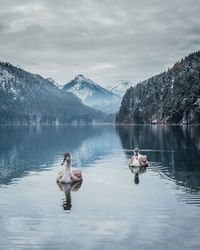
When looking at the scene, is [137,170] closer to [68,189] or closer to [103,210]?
[68,189]

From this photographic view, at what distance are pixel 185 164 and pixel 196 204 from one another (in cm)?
2005

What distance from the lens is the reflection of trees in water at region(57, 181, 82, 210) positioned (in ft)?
75.3

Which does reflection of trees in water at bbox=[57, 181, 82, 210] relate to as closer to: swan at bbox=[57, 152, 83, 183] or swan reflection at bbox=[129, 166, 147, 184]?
swan at bbox=[57, 152, 83, 183]

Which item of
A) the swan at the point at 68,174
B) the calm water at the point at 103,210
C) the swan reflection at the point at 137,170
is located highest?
the swan at the point at 68,174

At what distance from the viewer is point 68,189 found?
28.6 meters

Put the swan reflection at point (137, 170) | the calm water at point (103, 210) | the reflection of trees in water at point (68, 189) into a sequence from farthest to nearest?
the swan reflection at point (137, 170), the reflection of trees in water at point (68, 189), the calm water at point (103, 210)

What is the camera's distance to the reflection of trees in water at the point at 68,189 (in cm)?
2295

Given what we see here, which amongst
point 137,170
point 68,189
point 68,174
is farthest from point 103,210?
point 137,170

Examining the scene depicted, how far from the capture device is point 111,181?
31781 mm

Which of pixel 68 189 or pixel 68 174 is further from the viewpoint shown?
pixel 68 174

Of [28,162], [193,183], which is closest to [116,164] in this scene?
[28,162]

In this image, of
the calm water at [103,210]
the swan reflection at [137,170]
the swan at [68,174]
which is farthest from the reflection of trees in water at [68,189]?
the swan reflection at [137,170]

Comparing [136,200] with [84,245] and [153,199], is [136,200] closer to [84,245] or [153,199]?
[153,199]

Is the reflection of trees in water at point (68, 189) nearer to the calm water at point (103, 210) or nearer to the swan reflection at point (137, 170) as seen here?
the calm water at point (103, 210)
